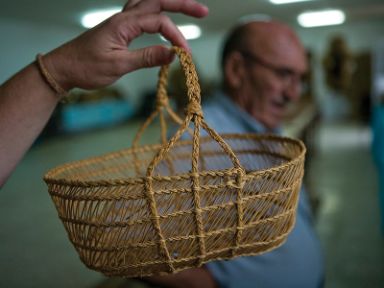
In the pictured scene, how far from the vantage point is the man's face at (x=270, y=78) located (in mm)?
1359

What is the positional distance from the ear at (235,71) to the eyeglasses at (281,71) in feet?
0.09

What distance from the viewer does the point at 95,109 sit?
21.5 feet

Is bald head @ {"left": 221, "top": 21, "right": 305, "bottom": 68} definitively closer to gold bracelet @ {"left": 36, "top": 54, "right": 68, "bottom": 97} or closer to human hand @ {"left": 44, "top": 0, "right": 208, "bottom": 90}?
human hand @ {"left": 44, "top": 0, "right": 208, "bottom": 90}

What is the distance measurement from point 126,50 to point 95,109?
20.5 ft

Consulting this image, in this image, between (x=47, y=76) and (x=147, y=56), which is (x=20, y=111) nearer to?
(x=47, y=76)

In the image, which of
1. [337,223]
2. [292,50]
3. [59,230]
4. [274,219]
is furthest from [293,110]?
[274,219]

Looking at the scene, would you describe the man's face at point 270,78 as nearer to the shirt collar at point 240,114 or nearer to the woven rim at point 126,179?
the shirt collar at point 240,114

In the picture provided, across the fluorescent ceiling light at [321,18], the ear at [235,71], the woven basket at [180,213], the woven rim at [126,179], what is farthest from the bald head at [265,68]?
the fluorescent ceiling light at [321,18]

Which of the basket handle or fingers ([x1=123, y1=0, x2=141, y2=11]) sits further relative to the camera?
fingers ([x1=123, y1=0, x2=141, y2=11])

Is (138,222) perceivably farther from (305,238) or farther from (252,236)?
(305,238)

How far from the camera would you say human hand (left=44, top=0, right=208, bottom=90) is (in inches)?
19.5

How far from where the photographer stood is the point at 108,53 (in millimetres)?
502

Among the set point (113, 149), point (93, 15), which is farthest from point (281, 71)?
point (93, 15)

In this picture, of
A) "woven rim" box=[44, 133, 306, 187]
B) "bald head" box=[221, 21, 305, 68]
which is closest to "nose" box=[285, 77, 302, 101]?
"bald head" box=[221, 21, 305, 68]
